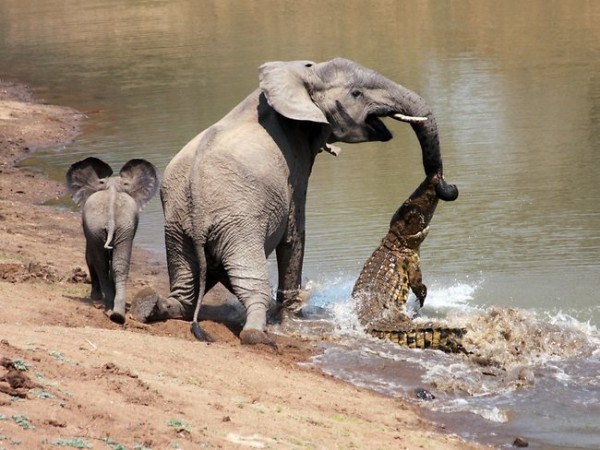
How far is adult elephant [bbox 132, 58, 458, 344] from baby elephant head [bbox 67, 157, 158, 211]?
0.17 metres

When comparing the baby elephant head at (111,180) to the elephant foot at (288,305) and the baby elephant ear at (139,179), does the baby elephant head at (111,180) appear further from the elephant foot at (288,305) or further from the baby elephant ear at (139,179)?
the elephant foot at (288,305)

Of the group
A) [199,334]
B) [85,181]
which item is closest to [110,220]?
[85,181]

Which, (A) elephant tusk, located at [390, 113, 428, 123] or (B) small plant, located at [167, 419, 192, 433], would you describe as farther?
(A) elephant tusk, located at [390, 113, 428, 123]

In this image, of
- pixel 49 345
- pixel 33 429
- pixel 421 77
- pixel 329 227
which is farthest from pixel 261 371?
pixel 421 77

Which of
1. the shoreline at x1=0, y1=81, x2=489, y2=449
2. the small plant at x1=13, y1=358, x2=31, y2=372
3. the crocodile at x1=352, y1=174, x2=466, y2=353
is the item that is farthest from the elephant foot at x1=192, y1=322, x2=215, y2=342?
the small plant at x1=13, y1=358, x2=31, y2=372

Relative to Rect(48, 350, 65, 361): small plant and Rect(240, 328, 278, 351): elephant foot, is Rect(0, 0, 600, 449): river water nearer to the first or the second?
Rect(240, 328, 278, 351): elephant foot

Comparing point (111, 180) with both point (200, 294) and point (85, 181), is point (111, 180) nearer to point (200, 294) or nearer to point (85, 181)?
point (85, 181)

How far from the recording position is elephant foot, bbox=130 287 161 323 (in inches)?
411

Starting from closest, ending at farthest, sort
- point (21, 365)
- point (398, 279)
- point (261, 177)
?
point (21, 365) → point (261, 177) → point (398, 279)

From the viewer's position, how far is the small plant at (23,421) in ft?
20.8

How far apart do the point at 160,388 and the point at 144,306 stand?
8.47ft

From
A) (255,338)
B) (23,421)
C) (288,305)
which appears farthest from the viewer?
(288,305)

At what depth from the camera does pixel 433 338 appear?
35.0ft

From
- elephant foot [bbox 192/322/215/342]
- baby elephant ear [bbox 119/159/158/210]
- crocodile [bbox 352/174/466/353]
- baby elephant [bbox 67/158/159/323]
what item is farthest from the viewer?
crocodile [bbox 352/174/466/353]
